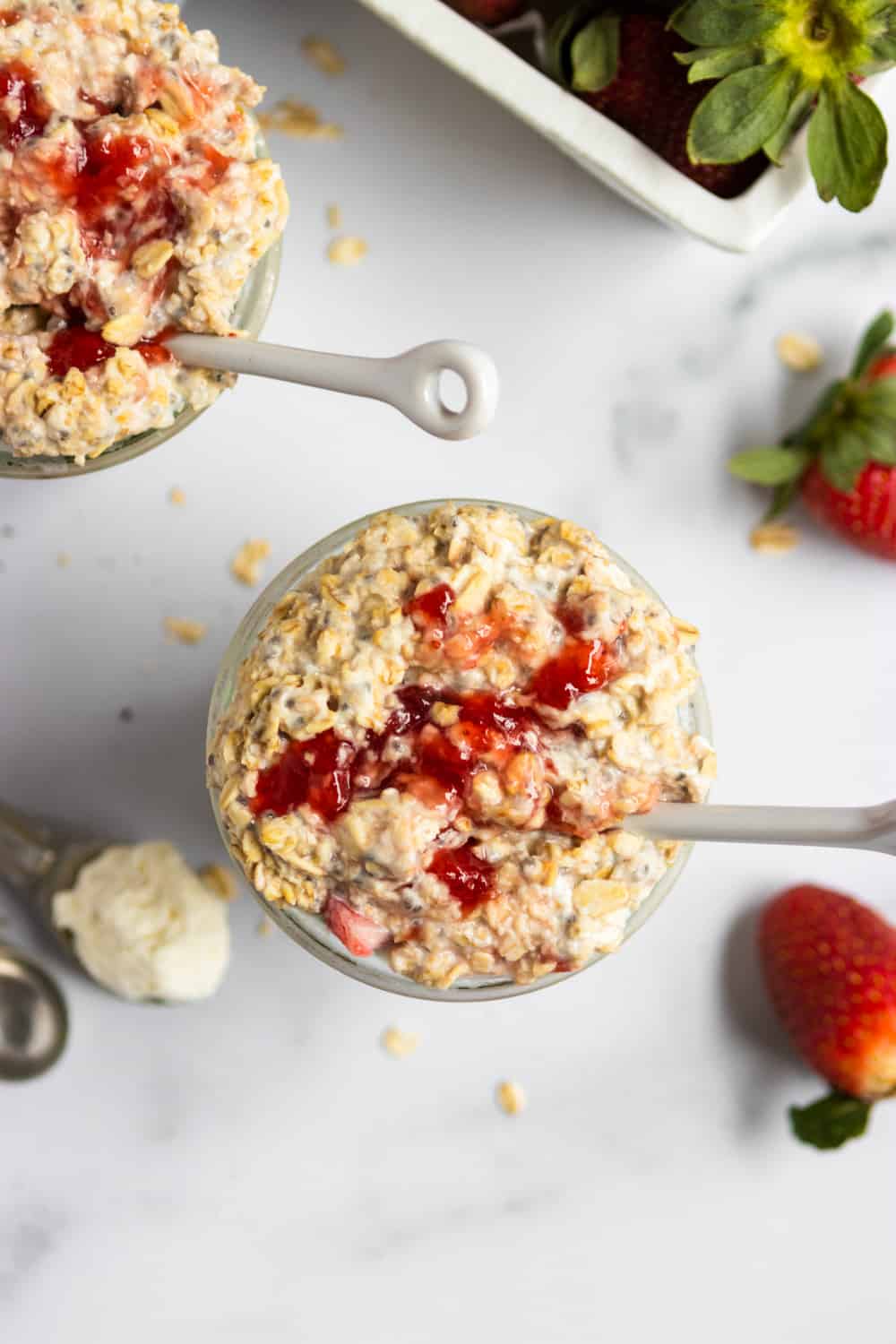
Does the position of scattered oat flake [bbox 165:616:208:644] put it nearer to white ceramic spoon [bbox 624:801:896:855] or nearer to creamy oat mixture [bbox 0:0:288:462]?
creamy oat mixture [bbox 0:0:288:462]

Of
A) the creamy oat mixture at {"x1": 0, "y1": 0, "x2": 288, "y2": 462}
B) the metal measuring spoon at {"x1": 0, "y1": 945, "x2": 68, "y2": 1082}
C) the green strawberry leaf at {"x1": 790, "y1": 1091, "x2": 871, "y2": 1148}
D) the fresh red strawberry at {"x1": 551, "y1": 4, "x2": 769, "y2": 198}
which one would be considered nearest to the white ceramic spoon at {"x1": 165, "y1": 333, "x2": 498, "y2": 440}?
the creamy oat mixture at {"x1": 0, "y1": 0, "x2": 288, "y2": 462}

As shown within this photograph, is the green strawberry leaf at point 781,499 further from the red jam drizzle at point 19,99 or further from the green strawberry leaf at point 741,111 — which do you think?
the red jam drizzle at point 19,99

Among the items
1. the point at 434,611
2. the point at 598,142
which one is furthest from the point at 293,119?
the point at 434,611

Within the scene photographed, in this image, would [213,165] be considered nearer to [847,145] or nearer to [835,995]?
[847,145]

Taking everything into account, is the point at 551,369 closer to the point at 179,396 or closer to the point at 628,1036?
the point at 179,396

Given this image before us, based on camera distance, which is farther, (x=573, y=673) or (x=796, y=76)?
(x=796, y=76)

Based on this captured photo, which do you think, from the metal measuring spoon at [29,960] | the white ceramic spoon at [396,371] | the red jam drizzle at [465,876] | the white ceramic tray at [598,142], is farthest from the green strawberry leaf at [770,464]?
the metal measuring spoon at [29,960]
